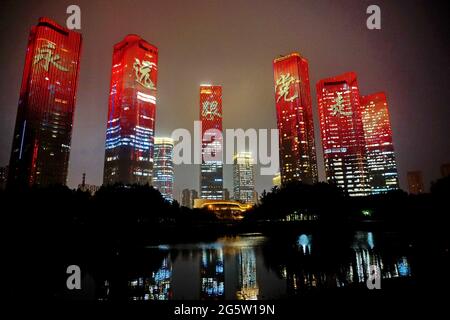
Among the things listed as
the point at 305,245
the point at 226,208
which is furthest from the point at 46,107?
the point at 305,245

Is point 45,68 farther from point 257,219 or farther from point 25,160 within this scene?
point 257,219

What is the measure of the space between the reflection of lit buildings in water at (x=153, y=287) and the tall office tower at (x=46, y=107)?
7253 inches

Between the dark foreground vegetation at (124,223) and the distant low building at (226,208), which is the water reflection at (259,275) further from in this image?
the distant low building at (226,208)

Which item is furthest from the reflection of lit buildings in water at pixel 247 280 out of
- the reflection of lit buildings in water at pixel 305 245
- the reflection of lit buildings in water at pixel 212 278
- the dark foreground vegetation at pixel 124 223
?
the reflection of lit buildings in water at pixel 305 245

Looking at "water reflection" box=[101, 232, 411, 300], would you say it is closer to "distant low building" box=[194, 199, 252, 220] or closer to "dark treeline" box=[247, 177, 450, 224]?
"dark treeline" box=[247, 177, 450, 224]

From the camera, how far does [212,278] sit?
19.3 meters

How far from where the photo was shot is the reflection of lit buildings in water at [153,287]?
14.6 metres

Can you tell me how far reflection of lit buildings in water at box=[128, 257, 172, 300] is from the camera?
14574 millimetres

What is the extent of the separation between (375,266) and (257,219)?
7541 centimetres

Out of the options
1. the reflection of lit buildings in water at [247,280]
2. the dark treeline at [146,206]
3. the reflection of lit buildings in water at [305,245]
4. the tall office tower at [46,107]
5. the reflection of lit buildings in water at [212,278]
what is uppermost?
the tall office tower at [46,107]

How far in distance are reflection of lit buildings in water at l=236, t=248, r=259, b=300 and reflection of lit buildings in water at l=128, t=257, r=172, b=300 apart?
4.12m

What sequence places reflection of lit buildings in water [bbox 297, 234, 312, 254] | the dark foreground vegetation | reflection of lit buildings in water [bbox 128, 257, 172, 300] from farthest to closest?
reflection of lit buildings in water [bbox 297, 234, 312, 254] → the dark foreground vegetation → reflection of lit buildings in water [bbox 128, 257, 172, 300]

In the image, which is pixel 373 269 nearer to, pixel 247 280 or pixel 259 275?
pixel 259 275

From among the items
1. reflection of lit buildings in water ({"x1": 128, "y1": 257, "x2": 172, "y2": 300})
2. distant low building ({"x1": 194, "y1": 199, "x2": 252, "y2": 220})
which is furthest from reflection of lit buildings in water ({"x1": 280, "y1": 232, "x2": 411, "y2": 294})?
distant low building ({"x1": 194, "y1": 199, "x2": 252, "y2": 220})
